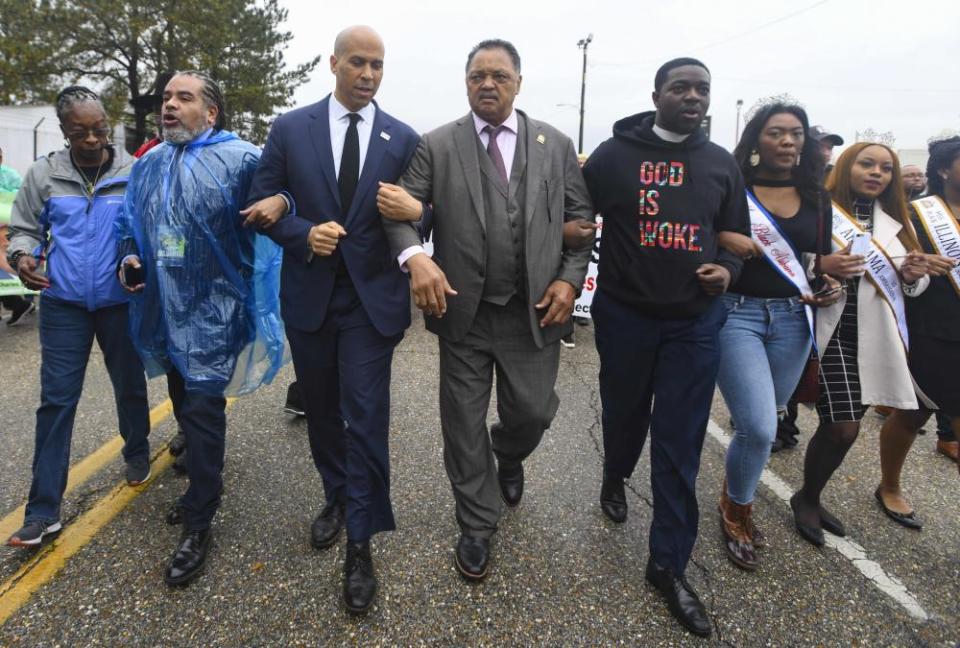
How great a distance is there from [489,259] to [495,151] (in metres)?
0.46

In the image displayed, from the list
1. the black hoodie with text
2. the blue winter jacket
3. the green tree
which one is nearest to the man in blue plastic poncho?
the blue winter jacket

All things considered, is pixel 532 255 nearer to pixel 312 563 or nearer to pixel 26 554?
pixel 312 563

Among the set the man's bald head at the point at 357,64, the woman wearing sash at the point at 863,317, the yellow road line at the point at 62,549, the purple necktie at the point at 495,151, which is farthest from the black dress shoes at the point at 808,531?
the yellow road line at the point at 62,549

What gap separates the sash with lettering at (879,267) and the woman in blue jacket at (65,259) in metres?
3.32

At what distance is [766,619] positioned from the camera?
2.11 metres

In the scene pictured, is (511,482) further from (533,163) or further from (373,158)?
(373,158)

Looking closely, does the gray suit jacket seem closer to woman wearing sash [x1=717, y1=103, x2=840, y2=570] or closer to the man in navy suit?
the man in navy suit

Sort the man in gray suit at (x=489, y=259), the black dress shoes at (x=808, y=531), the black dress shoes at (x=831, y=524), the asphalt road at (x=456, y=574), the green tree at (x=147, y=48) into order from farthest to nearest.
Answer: the green tree at (x=147, y=48), the black dress shoes at (x=831, y=524), the black dress shoes at (x=808, y=531), the man in gray suit at (x=489, y=259), the asphalt road at (x=456, y=574)

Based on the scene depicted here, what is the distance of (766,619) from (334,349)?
2001 mm

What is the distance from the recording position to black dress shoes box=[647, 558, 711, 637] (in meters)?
2.02

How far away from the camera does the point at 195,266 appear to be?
228cm

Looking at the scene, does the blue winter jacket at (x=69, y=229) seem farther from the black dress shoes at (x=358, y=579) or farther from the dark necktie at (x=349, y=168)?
the black dress shoes at (x=358, y=579)

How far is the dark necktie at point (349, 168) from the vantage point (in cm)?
223

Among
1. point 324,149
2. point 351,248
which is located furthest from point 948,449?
point 324,149
